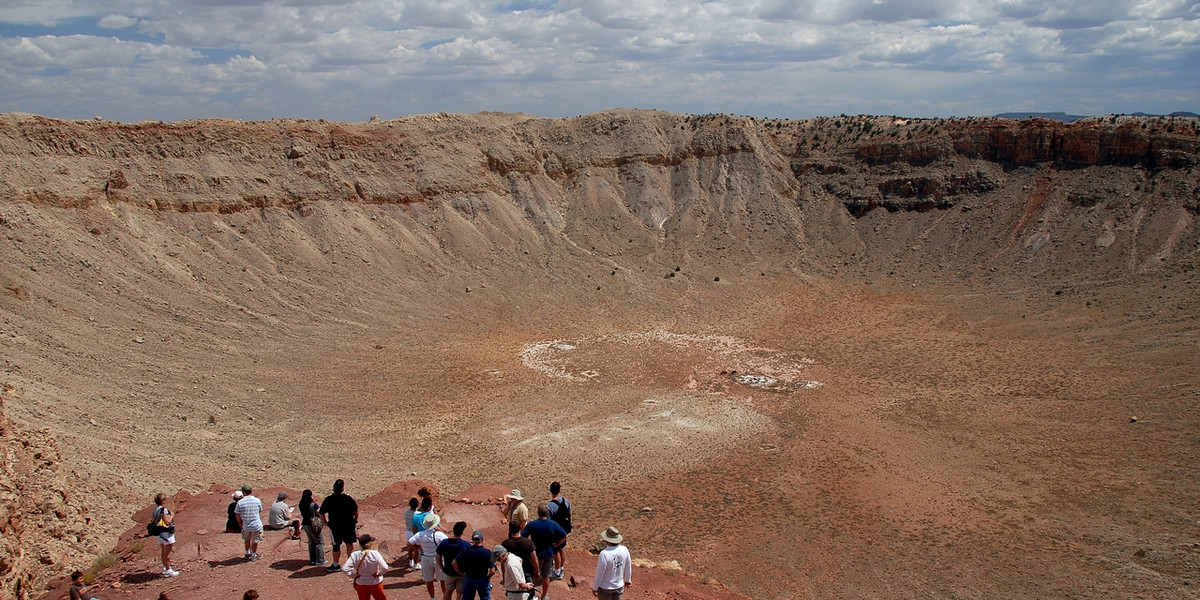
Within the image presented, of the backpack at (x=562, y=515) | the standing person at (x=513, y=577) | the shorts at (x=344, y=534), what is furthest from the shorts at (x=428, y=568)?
the backpack at (x=562, y=515)

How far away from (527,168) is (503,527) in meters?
34.6

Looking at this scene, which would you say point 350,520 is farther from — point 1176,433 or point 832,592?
point 1176,433

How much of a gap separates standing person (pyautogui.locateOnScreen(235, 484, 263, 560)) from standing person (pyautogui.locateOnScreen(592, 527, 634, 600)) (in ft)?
18.7

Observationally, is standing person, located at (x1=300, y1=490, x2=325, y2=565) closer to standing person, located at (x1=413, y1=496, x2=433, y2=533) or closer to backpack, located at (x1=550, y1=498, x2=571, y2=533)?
standing person, located at (x1=413, y1=496, x2=433, y2=533)

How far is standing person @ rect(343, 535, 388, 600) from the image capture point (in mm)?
10070

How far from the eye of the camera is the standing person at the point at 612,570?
393 inches

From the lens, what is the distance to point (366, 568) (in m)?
10.1

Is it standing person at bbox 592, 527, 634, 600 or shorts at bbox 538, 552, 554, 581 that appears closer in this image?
standing person at bbox 592, 527, 634, 600

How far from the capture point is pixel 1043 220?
131ft

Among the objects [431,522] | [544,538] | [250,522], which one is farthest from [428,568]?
[250,522]

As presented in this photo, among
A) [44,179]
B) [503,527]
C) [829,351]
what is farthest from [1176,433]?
[44,179]

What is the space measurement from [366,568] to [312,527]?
2266mm

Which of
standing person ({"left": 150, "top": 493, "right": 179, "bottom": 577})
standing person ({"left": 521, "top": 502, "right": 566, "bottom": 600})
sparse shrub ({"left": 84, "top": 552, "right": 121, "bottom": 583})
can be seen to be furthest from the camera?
sparse shrub ({"left": 84, "top": 552, "right": 121, "bottom": 583})

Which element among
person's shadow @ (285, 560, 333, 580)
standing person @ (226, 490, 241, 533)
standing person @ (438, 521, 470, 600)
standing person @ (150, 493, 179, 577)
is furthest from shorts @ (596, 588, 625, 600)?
standing person @ (226, 490, 241, 533)
